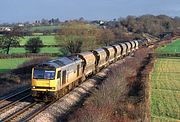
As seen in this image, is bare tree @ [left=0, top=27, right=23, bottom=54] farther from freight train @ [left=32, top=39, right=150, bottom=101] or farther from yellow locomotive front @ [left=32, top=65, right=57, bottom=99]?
yellow locomotive front @ [left=32, top=65, right=57, bottom=99]

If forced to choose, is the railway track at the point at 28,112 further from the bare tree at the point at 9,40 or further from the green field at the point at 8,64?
the bare tree at the point at 9,40

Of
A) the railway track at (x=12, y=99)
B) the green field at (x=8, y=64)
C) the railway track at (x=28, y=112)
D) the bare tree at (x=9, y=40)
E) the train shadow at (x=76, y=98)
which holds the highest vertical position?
the bare tree at (x=9, y=40)

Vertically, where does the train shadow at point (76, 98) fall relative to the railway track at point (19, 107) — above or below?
below

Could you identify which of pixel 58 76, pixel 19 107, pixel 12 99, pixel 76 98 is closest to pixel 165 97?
pixel 76 98

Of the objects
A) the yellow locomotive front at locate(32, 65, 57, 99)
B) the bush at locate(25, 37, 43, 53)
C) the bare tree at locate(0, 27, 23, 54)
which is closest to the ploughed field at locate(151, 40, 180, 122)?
the yellow locomotive front at locate(32, 65, 57, 99)

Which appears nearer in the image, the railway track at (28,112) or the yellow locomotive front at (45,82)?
the railway track at (28,112)

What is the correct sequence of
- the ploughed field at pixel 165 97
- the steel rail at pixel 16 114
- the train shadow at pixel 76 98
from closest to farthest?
the steel rail at pixel 16 114 < the train shadow at pixel 76 98 < the ploughed field at pixel 165 97

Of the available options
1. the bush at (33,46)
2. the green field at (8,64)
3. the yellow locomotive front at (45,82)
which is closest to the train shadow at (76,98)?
the yellow locomotive front at (45,82)

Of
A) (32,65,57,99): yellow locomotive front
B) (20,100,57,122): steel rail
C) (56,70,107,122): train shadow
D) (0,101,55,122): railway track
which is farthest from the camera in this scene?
(32,65,57,99): yellow locomotive front

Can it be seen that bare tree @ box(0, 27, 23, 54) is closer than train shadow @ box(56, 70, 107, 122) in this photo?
No

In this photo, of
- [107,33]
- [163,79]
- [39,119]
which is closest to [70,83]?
[39,119]

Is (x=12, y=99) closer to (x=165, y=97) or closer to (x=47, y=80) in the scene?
(x=47, y=80)

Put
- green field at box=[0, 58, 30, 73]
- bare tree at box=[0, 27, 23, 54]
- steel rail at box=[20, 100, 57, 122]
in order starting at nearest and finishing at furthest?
steel rail at box=[20, 100, 57, 122] → green field at box=[0, 58, 30, 73] → bare tree at box=[0, 27, 23, 54]

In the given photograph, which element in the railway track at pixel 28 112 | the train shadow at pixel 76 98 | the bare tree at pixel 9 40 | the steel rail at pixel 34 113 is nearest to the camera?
the steel rail at pixel 34 113
